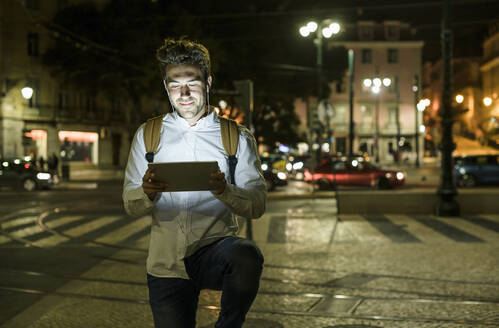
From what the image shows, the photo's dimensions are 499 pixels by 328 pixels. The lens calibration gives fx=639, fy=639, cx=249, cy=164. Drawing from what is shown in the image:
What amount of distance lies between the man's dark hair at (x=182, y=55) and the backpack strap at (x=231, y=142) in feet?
0.99

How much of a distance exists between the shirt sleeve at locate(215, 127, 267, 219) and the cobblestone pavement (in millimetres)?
538

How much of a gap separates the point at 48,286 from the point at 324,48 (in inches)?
1798

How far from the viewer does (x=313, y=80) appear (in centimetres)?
4675

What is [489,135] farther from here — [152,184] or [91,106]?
[152,184]

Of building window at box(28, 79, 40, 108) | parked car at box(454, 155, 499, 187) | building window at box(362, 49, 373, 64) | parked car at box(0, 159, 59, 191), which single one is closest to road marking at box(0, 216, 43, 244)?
parked car at box(0, 159, 59, 191)

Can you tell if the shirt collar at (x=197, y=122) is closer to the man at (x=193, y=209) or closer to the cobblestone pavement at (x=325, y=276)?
the man at (x=193, y=209)

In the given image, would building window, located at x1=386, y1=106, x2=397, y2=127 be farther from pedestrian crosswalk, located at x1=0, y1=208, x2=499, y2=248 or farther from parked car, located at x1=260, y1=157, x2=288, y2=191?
pedestrian crosswalk, located at x1=0, y1=208, x2=499, y2=248

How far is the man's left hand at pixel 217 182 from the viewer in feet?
9.07

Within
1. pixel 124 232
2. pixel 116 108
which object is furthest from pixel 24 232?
pixel 116 108

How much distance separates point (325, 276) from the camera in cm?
783

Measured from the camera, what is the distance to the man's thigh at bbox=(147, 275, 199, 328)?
3.02 meters

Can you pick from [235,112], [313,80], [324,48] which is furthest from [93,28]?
[324,48]

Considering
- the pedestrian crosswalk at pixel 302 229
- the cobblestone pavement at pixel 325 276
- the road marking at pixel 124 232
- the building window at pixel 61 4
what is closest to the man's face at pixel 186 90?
the cobblestone pavement at pixel 325 276

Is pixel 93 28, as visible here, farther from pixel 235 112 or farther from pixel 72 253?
pixel 72 253
